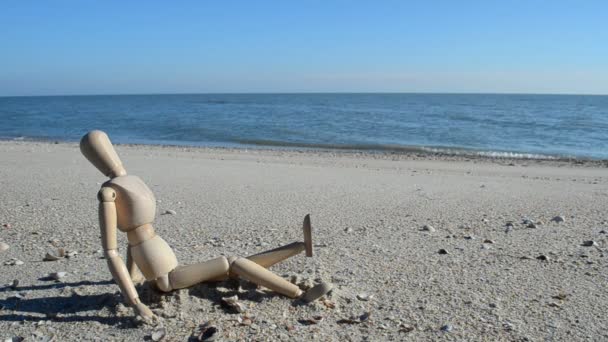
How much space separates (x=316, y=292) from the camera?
152 inches

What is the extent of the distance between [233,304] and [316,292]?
624 millimetres

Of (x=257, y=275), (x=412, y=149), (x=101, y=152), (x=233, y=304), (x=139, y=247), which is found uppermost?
(x=101, y=152)

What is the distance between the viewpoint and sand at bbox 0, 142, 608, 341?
143 inches

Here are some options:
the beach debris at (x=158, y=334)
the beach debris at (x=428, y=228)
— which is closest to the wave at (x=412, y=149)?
the beach debris at (x=428, y=228)

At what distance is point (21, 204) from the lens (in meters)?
7.63

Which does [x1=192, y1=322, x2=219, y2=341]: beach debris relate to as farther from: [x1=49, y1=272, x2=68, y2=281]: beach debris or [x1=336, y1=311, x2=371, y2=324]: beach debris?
[x1=49, y1=272, x2=68, y2=281]: beach debris

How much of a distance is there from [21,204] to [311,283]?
5483mm

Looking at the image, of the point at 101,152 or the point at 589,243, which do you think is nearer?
the point at 101,152

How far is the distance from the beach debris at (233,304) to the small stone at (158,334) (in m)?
0.49

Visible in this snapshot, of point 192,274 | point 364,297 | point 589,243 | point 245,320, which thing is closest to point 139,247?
point 192,274

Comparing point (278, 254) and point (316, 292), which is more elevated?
point (278, 254)

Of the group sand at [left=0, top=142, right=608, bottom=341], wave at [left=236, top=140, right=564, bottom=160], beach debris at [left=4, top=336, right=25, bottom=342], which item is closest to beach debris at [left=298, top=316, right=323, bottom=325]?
sand at [left=0, top=142, right=608, bottom=341]

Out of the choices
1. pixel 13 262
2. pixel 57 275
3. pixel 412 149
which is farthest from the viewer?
pixel 412 149

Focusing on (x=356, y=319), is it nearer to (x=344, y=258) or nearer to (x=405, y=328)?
(x=405, y=328)
